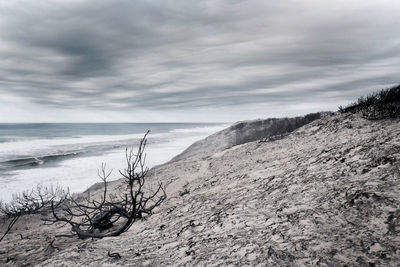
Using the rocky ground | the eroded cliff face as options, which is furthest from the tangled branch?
the eroded cliff face

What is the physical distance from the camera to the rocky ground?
6.18 ft

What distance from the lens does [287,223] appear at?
2.35 meters

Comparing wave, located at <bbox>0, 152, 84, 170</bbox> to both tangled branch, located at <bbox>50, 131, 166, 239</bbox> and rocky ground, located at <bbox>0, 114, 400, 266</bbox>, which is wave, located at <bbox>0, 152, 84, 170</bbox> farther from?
rocky ground, located at <bbox>0, 114, 400, 266</bbox>

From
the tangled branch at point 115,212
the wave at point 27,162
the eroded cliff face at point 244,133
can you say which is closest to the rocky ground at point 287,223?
the tangled branch at point 115,212

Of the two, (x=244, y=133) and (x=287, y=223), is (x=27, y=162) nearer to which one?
(x=244, y=133)

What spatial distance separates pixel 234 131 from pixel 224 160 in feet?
30.6

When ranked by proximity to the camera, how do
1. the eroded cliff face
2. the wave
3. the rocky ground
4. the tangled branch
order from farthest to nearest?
the wave
the eroded cliff face
the tangled branch
the rocky ground

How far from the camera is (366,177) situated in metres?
2.73

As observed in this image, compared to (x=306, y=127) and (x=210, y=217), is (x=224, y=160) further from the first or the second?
(x=210, y=217)

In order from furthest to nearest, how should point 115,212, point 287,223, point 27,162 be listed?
point 27,162 < point 115,212 < point 287,223

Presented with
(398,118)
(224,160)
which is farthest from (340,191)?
(224,160)

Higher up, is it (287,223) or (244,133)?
(244,133)

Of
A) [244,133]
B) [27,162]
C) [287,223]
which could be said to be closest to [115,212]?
[287,223]

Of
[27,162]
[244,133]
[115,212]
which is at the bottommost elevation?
[115,212]
